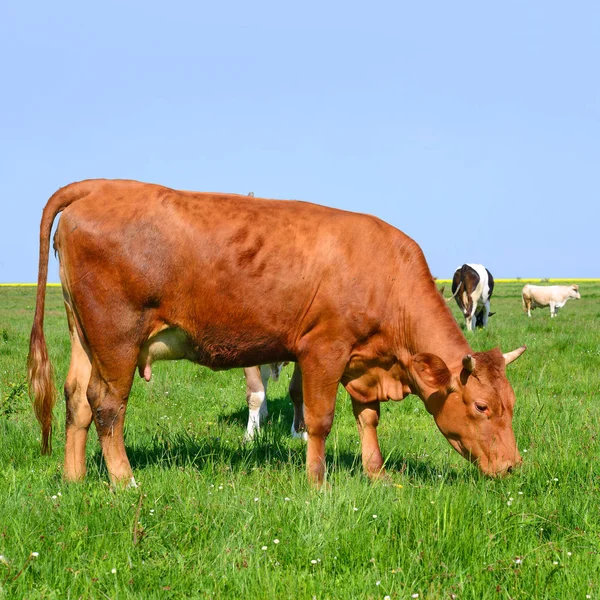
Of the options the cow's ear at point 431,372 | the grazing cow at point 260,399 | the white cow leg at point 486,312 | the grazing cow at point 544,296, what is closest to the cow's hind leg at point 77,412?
the grazing cow at point 260,399

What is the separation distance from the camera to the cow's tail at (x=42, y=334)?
5426 mm

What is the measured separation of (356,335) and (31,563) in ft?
9.13

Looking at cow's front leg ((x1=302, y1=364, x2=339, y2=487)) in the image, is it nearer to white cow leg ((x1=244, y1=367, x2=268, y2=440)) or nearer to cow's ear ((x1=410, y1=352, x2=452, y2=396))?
cow's ear ((x1=410, y1=352, x2=452, y2=396))

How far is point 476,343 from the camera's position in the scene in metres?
12.2

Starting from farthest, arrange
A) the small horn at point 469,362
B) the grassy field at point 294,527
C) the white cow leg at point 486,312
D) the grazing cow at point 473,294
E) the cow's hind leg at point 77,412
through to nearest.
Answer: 1. the white cow leg at point 486,312
2. the grazing cow at point 473,294
3. the cow's hind leg at point 77,412
4. the small horn at point 469,362
5. the grassy field at point 294,527

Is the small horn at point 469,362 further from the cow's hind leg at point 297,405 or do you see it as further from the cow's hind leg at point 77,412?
the cow's hind leg at point 77,412

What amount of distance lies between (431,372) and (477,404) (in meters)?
0.40

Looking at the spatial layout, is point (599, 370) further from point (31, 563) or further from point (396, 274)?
point (31, 563)

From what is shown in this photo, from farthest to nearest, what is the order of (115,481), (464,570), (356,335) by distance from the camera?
(356,335)
(115,481)
(464,570)

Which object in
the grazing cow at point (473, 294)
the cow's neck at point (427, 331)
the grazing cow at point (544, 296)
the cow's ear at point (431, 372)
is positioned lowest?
the grazing cow at point (544, 296)

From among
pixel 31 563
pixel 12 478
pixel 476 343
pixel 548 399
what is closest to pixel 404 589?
pixel 31 563

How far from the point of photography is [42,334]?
5469mm

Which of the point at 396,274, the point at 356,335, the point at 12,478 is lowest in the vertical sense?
the point at 12,478

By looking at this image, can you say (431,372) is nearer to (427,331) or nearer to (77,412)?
(427,331)
